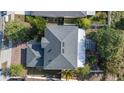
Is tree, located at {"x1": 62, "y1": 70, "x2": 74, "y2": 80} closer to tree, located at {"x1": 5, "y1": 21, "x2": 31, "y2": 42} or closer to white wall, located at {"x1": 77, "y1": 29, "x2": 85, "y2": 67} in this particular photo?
white wall, located at {"x1": 77, "y1": 29, "x2": 85, "y2": 67}

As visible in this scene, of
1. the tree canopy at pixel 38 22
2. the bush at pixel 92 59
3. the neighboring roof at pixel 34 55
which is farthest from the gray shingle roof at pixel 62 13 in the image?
the bush at pixel 92 59

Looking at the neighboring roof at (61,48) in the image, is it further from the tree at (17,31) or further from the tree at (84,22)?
the tree at (17,31)

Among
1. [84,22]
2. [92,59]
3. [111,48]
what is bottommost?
[92,59]

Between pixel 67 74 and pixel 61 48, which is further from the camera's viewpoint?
pixel 67 74

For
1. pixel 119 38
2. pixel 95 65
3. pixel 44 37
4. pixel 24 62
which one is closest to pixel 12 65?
pixel 24 62

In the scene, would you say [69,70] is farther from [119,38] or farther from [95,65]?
[119,38]

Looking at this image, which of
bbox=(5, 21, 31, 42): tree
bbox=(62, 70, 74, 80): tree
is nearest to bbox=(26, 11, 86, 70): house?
bbox=(62, 70, 74, 80): tree

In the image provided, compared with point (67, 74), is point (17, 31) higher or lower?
higher

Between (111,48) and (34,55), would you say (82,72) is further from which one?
(34,55)

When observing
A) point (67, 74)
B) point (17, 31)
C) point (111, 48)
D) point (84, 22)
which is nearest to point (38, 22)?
point (17, 31)
